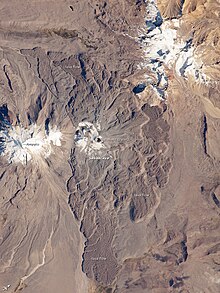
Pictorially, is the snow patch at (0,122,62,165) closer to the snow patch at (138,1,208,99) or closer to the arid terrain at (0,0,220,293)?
the arid terrain at (0,0,220,293)

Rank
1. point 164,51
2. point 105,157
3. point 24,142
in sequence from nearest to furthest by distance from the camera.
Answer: point 24,142 → point 105,157 → point 164,51

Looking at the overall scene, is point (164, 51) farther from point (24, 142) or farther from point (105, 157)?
point (24, 142)

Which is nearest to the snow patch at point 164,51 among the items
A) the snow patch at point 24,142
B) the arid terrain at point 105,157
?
the arid terrain at point 105,157

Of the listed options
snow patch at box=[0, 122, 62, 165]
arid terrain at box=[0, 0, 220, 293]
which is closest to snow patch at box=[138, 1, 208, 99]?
arid terrain at box=[0, 0, 220, 293]

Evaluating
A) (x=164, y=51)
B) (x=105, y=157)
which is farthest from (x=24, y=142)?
(x=164, y=51)

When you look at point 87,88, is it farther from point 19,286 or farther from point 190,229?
point 19,286

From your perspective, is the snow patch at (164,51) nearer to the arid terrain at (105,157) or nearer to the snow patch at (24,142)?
the arid terrain at (105,157)

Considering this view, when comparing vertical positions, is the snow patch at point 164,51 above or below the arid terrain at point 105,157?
above

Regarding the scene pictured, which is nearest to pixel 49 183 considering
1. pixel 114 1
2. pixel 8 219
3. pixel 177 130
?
pixel 8 219

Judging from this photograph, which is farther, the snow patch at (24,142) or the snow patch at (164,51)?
the snow patch at (164,51)
